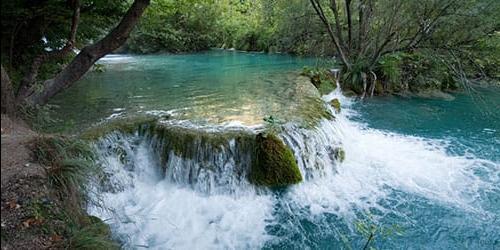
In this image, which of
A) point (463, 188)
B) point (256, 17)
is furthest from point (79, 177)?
point (256, 17)

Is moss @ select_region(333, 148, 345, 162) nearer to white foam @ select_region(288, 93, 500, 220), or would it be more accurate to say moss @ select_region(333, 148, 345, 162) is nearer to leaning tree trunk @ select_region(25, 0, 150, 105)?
white foam @ select_region(288, 93, 500, 220)

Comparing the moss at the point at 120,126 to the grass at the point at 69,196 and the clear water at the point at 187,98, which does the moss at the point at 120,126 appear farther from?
the grass at the point at 69,196

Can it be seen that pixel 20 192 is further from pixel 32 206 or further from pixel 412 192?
pixel 412 192

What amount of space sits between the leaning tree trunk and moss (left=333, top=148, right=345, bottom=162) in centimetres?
468


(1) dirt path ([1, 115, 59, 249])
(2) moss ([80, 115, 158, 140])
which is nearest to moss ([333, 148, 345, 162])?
(2) moss ([80, 115, 158, 140])

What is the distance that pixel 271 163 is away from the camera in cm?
→ 577

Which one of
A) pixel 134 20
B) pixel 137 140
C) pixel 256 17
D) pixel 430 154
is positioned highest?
pixel 256 17

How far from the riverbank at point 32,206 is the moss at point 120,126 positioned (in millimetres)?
2070

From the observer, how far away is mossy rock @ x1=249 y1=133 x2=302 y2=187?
575 centimetres

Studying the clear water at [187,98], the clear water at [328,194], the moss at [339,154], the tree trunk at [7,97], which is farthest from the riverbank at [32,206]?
the moss at [339,154]

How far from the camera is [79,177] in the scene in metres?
3.52

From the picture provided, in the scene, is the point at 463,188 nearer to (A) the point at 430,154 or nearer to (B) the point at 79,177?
(A) the point at 430,154

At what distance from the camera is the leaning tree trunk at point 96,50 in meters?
3.50

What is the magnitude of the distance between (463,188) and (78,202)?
6.05 meters
